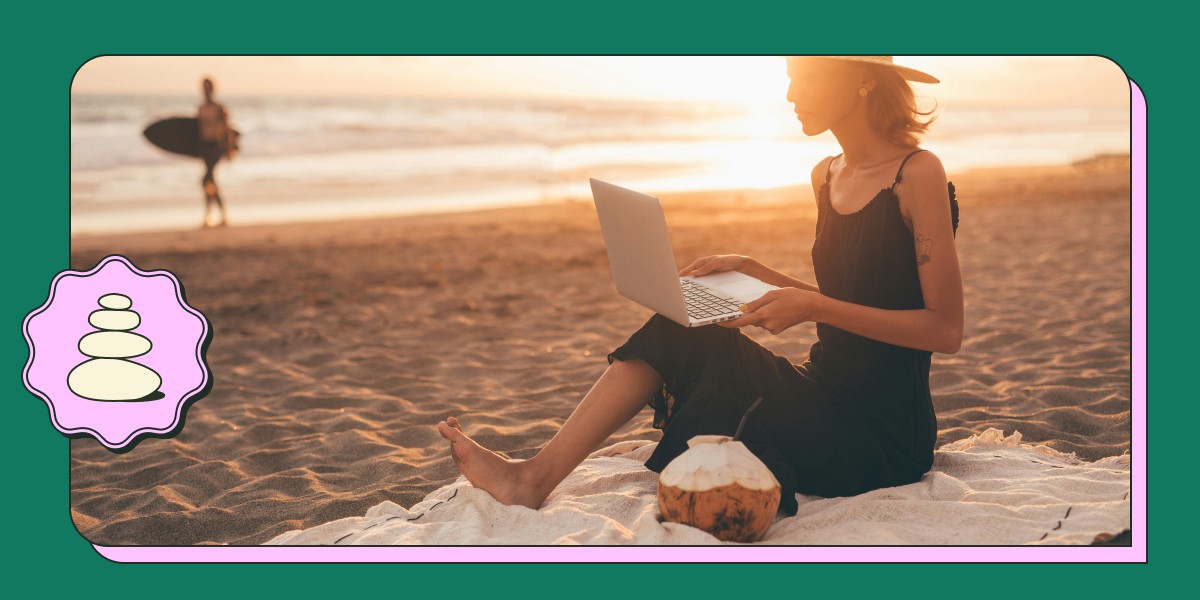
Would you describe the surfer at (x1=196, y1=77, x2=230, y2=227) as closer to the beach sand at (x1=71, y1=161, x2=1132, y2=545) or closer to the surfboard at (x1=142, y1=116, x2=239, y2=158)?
the surfboard at (x1=142, y1=116, x2=239, y2=158)

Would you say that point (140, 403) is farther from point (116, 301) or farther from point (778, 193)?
point (778, 193)

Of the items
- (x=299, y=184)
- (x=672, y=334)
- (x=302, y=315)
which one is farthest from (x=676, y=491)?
(x=299, y=184)

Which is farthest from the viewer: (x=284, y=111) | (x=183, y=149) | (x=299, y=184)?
(x=284, y=111)

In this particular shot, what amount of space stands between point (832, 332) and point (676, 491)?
0.64 metres

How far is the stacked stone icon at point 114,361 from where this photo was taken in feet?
8.52

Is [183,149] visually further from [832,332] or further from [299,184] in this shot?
[832,332]

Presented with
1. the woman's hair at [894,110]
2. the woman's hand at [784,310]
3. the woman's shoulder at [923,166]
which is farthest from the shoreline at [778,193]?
the woman's hand at [784,310]

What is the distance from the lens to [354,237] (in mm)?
8297

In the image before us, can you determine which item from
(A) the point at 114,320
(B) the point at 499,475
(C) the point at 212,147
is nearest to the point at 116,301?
(A) the point at 114,320

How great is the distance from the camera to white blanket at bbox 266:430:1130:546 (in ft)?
8.29

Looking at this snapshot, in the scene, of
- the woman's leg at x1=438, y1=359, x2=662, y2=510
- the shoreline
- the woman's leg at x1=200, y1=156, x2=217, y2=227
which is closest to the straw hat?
the woman's leg at x1=438, y1=359, x2=662, y2=510

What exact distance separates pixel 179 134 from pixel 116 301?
609 centimetres

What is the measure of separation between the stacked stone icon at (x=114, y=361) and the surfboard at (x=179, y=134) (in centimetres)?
565

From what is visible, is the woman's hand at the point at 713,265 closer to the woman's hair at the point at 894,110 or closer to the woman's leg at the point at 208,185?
the woman's hair at the point at 894,110
